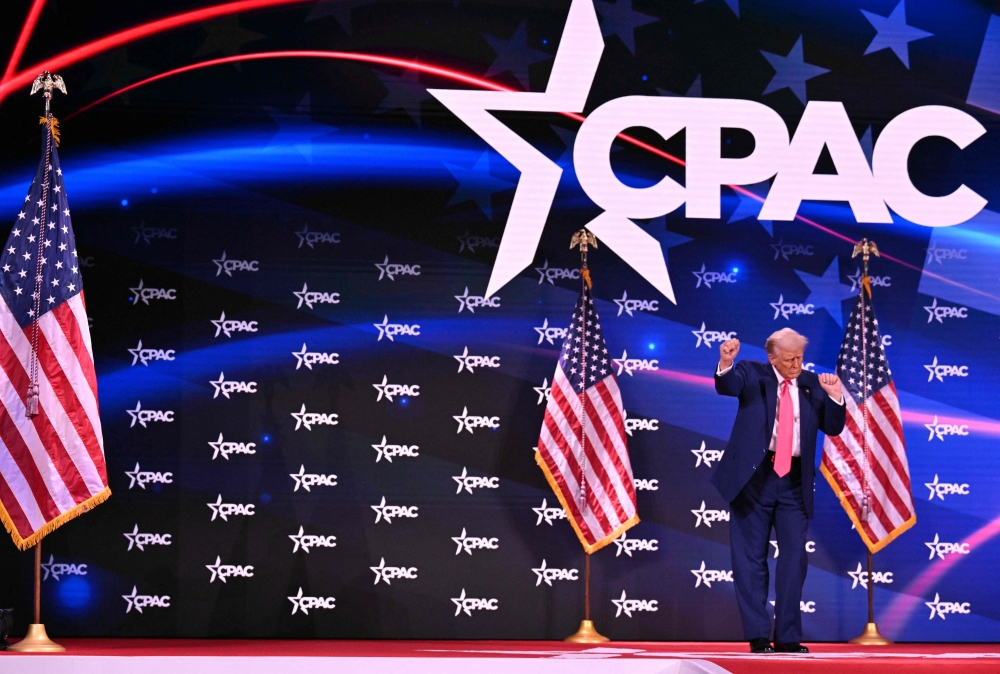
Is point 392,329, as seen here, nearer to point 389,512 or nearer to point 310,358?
point 310,358

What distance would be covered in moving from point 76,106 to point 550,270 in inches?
104

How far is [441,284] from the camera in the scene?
19.9ft

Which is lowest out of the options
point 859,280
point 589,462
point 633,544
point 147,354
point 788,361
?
point 633,544

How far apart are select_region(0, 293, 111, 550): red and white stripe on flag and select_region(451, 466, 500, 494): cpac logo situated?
1.77 m

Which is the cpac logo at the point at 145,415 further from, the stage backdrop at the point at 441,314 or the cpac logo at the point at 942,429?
the cpac logo at the point at 942,429

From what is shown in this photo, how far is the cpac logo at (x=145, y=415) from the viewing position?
585 cm

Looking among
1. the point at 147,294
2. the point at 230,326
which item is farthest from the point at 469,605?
the point at 147,294

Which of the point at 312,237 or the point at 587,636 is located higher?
the point at 312,237

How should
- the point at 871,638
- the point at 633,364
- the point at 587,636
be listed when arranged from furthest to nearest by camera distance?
1. the point at 633,364
2. the point at 871,638
3. the point at 587,636

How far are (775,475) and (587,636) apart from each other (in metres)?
1.40

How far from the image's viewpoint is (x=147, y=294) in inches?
232

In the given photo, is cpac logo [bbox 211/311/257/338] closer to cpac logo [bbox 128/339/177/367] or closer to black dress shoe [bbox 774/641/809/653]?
cpac logo [bbox 128/339/177/367]

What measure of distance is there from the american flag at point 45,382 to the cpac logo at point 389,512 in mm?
1380

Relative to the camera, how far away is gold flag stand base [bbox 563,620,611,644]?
5.66 meters
